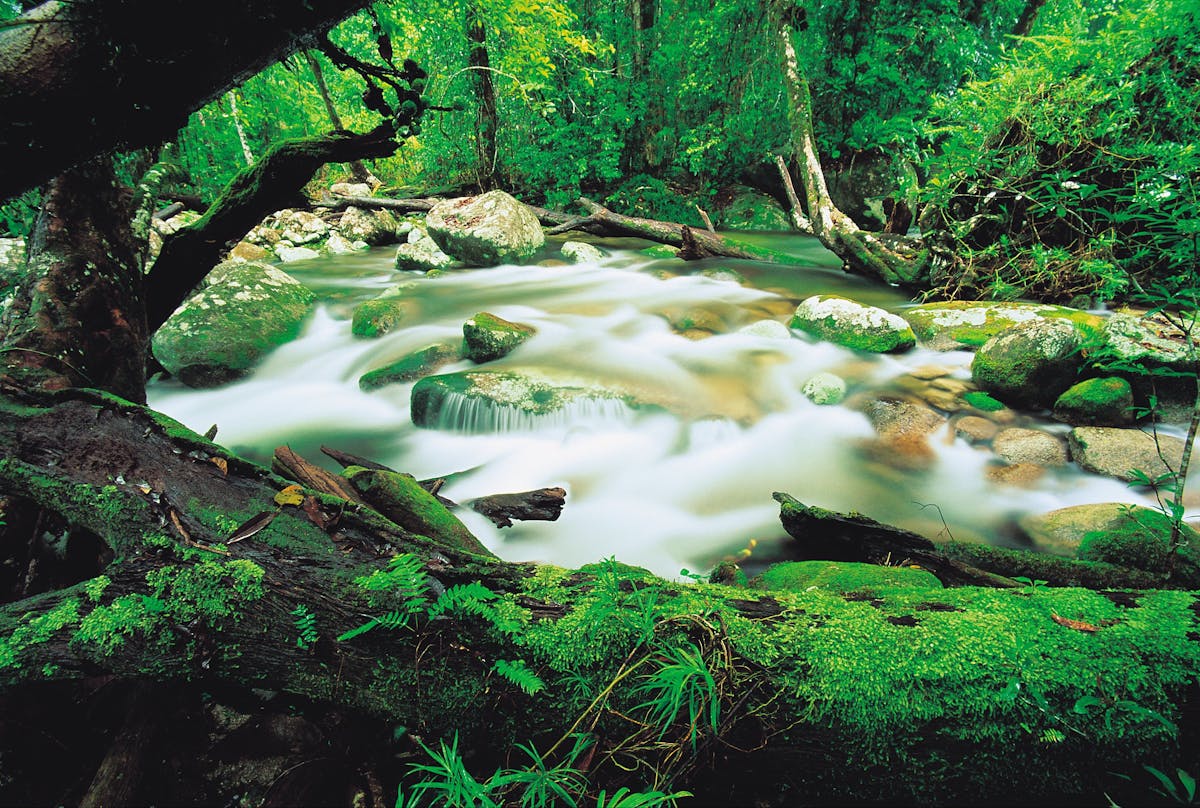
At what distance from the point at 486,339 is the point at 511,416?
1.66 m

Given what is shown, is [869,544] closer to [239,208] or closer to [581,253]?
[239,208]

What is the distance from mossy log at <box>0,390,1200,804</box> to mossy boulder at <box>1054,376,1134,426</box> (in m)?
4.55

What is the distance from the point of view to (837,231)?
9180 mm

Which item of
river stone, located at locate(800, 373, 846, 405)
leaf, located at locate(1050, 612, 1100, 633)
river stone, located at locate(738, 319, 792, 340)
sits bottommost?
river stone, located at locate(800, 373, 846, 405)

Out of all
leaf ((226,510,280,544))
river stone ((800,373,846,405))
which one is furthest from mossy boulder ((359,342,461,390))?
leaf ((226,510,280,544))

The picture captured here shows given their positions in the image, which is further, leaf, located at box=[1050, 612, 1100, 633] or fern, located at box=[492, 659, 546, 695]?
leaf, located at box=[1050, 612, 1100, 633]

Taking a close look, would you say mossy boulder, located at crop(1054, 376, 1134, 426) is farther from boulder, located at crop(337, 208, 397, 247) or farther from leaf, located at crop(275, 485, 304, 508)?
A: boulder, located at crop(337, 208, 397, 247)

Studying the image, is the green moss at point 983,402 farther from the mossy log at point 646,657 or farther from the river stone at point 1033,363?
the mossy log at point 646,657

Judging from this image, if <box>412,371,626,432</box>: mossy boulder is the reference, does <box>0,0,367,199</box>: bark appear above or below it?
above

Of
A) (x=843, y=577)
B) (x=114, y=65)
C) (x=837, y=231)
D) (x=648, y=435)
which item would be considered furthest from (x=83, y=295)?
(x=837, y=231)

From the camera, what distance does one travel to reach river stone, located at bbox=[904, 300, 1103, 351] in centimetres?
610

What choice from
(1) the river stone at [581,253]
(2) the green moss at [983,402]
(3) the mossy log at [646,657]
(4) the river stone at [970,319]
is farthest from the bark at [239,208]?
(1) the river stone at [581,253]

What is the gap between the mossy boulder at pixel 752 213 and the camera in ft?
48.6

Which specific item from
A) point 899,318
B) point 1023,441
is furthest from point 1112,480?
point 899,318
